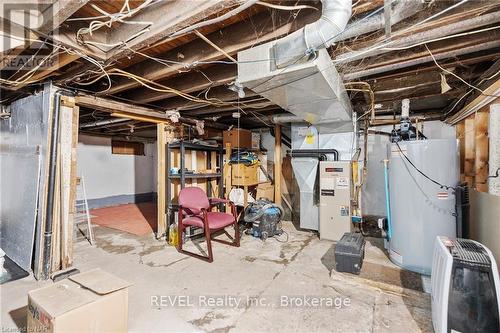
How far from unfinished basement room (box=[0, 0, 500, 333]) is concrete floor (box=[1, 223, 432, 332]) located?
0.02 m

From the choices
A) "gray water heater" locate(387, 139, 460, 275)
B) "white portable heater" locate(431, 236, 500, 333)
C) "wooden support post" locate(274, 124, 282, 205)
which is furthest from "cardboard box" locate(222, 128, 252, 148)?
"white portable heater" locate(431, 236, 500, 333)

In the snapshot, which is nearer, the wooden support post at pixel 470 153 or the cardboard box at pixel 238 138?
the wooden support post at pixel 470 153

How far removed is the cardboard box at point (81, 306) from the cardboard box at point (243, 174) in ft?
8.66

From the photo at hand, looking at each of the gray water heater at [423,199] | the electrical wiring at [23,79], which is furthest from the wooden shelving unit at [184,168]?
the gray water heater at [423,199]

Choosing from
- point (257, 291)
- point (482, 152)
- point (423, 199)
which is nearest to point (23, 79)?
point (257, 291)

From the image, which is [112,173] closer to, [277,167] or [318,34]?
[277,167]

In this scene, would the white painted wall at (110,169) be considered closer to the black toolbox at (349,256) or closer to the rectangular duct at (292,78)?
the rectangular duct at (292,78)

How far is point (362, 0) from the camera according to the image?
133 centimetres

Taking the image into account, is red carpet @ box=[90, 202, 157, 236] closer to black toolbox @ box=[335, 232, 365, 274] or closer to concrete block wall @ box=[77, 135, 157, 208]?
concrete block wall @ box=[77, 135, 157, 208]

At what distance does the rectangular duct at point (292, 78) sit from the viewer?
153cm

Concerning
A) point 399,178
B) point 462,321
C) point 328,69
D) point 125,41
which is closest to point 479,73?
point 399,178

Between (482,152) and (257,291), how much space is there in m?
2.45

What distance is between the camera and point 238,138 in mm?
4129

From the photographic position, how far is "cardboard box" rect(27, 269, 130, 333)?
126cm
